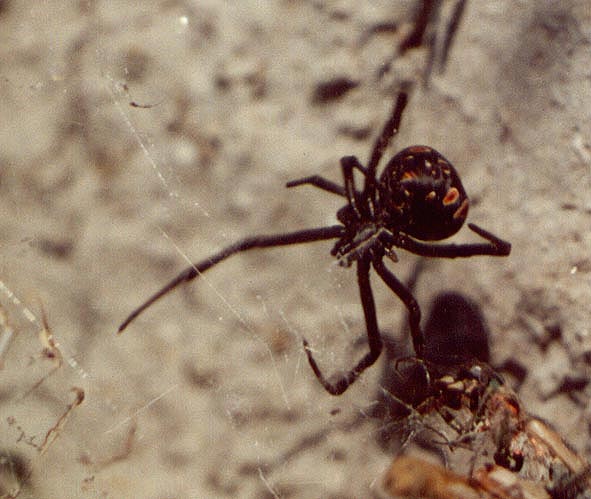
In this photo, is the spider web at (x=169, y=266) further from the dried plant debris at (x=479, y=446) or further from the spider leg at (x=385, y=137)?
the dried plant debris at (x=479, y=446)

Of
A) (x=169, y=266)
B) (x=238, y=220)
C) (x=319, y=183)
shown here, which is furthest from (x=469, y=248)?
(x=169, y=266)

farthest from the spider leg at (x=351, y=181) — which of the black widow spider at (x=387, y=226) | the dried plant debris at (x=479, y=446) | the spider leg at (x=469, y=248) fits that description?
the dried plant debris at (x=479, y=446)

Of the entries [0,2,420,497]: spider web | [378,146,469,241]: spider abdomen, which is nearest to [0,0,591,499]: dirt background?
[0,2,420,497]: spider web

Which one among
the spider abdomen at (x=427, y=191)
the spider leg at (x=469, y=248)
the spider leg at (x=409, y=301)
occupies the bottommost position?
the spider leg at (x=409, y=301)

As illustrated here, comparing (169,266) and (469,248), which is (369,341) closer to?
(469,248)

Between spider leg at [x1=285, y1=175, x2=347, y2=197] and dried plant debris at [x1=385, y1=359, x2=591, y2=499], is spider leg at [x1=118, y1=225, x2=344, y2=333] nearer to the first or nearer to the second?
spider leg at [x1=285, y1=175, x2=347, y2=197]

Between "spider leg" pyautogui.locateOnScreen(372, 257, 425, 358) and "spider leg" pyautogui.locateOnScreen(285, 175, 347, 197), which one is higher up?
"spider leg" pyautogui.locateOnScreen(285, 175, 347, 197)
